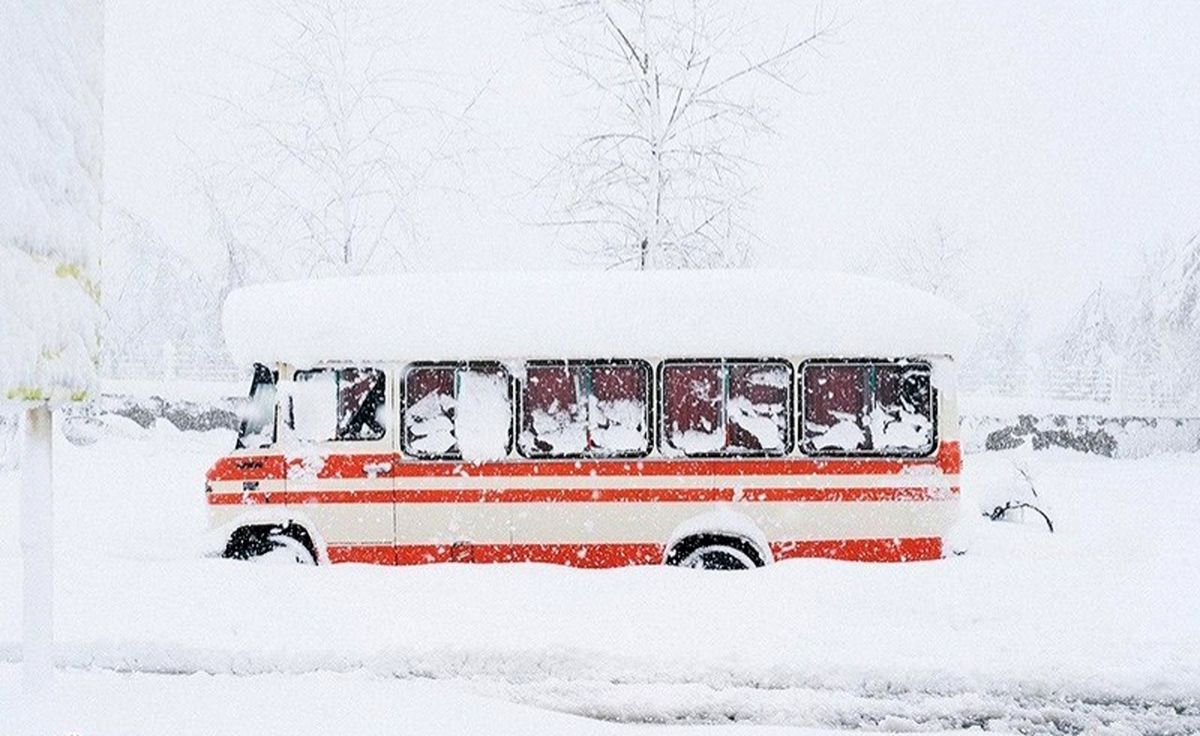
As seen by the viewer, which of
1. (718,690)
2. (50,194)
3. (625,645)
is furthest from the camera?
(625,645)

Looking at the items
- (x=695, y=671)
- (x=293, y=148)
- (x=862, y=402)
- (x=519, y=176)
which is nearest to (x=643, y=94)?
(x=519, y=176)

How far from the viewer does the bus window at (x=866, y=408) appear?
8.58m

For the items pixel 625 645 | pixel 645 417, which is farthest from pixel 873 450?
pixel 625 645

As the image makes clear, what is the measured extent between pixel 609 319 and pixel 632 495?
153 centimetres

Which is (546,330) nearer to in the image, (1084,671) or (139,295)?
(1084,671)

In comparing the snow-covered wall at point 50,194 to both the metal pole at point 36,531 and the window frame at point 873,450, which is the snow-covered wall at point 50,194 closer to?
the metal pole at point 36,531

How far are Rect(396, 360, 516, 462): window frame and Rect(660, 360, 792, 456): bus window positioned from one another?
1.31 meters

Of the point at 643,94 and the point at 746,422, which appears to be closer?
the point at 746,422

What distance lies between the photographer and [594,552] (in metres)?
8.59

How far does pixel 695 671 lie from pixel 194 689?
2.85 m

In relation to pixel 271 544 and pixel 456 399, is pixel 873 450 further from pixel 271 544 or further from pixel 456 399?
pixel 271 544

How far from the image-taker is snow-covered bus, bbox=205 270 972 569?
8.52 meters

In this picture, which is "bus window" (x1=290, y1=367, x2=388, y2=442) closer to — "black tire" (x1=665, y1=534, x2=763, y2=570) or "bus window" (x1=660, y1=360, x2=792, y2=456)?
"bus window" (x1=660, y1=360, x2=792, y2=456)

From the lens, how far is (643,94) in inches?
659
